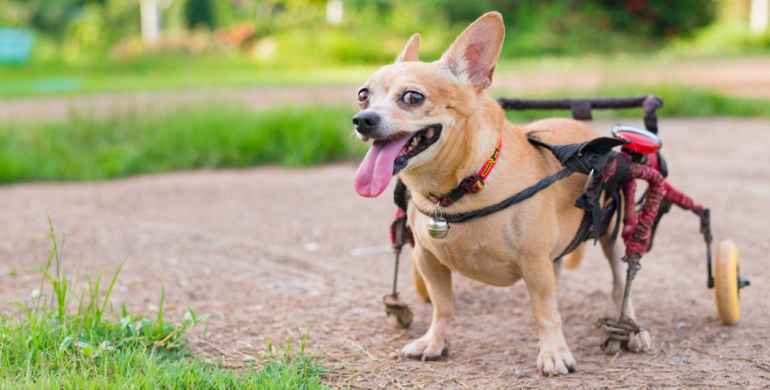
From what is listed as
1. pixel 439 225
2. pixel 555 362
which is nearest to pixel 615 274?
pixel 555 362

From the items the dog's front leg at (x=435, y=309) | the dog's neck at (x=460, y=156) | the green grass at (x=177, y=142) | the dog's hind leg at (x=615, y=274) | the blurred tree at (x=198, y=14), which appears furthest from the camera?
the blurred tree at (x=198, y=14)

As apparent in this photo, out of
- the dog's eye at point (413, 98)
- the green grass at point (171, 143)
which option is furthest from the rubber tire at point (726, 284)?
the green grass at point (171, 143)

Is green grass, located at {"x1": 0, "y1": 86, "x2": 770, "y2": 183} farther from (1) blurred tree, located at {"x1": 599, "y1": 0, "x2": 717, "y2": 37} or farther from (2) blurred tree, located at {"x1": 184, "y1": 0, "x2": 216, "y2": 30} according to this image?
(2) blurred tree, located at {"x1": 184, "y1": 0, "x2": 216, "y2": 30}

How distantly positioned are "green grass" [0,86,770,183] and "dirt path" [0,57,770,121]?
511mm

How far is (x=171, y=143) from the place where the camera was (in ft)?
28.2

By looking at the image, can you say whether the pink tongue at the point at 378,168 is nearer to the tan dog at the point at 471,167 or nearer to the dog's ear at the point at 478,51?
the tan dog at the point at 471,167

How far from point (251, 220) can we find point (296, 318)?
2.32 meters

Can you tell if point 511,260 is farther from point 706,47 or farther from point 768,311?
point 706,47

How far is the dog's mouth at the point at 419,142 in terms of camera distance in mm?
3199

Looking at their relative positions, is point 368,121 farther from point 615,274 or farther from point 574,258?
point 574,258

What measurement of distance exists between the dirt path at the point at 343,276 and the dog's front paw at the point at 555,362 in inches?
1.6

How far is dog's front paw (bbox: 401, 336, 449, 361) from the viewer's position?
3.73m

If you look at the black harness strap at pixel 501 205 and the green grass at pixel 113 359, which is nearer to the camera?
the green grass at pixel 113 359

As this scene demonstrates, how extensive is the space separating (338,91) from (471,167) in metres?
Result: 9.94
